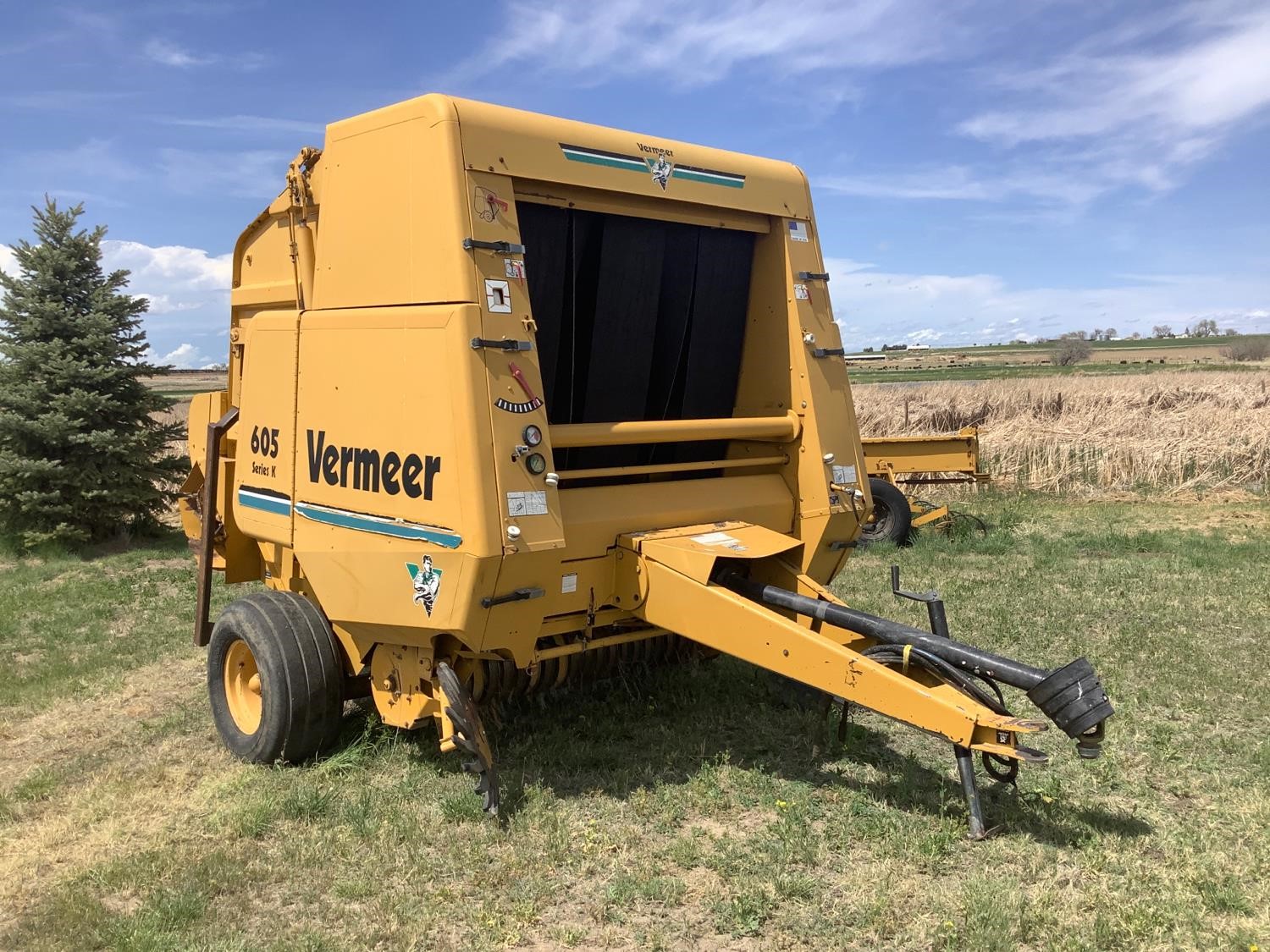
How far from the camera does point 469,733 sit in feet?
14.2

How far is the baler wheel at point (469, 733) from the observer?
432 cm

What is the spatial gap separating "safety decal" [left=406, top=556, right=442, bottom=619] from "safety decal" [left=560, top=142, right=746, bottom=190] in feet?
6.34

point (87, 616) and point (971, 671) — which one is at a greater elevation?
point (971, 671)

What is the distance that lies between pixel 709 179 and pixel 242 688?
3.72m

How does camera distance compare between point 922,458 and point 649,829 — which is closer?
point 649,829

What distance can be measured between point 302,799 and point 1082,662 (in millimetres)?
3383

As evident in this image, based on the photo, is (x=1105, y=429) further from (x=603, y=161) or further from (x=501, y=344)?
(x=501, y=344)

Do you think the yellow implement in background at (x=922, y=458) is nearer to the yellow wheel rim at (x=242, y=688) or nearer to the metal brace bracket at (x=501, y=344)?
the yellow wheel rim at (x=242, y=688)

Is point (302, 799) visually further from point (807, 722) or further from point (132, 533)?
point (132, 533)

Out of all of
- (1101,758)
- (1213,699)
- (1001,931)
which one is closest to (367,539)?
(1001,931)

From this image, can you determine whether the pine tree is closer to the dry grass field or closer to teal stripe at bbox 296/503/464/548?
teal stripe at bbox 296/503/464/548

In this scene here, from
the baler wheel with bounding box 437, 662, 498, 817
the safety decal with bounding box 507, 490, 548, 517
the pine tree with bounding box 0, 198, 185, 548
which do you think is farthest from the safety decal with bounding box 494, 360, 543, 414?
the pine tree with bounding box 0, 198, 185, 548

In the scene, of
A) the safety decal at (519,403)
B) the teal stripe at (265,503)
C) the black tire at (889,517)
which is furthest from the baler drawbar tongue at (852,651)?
the black tire at (889,517)

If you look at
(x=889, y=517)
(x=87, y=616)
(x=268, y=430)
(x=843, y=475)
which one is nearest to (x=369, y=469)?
(x=268, y=430)
